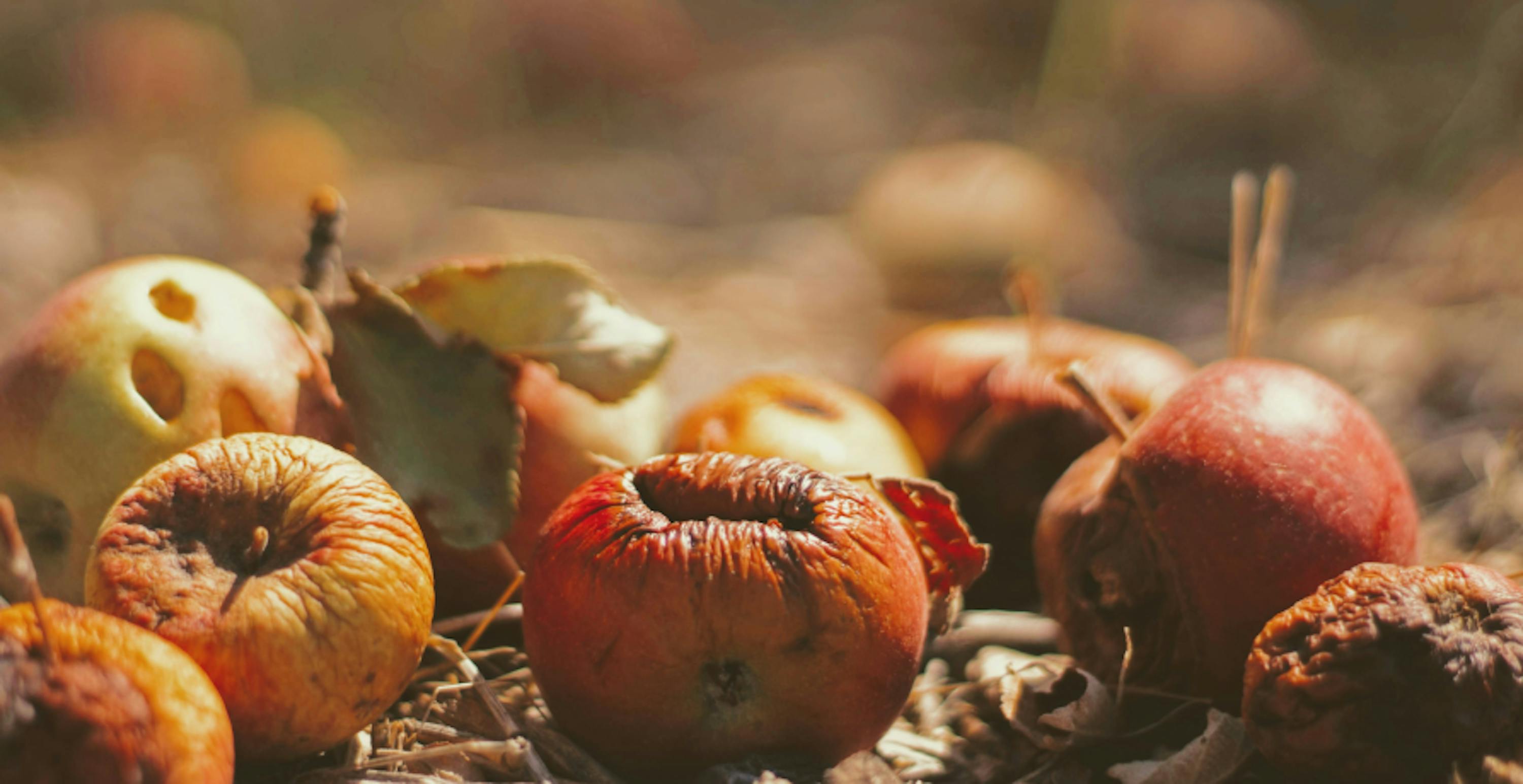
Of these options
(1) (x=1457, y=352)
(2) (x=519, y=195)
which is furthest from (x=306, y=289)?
(2) (x=519, y=195)

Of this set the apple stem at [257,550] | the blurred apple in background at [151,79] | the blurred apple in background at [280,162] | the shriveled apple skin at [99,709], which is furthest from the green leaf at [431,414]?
the blurred apple in background at [151,79]

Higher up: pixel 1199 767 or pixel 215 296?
pixel 215 296

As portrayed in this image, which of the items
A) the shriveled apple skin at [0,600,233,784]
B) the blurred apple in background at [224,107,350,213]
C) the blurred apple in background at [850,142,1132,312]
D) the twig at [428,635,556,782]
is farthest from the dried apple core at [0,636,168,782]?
the blurred apple in background at [224,107,350,213]

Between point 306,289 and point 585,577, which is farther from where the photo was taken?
point 306,289

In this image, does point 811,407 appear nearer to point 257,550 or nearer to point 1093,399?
point 1093,399

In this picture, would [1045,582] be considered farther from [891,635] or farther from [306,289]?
[306,289]

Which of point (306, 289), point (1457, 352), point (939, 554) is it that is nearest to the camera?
point (939, 554)
